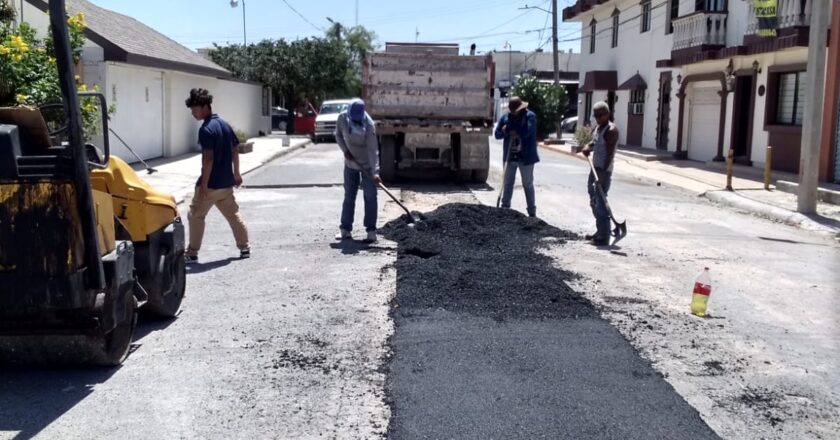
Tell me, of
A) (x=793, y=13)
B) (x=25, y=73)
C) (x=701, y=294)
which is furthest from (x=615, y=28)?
(x=701, y=294)

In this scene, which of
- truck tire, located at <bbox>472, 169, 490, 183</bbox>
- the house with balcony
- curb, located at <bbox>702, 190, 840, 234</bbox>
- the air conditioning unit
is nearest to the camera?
curb, located at <bbox>702, 190, 840, 234</bbox>

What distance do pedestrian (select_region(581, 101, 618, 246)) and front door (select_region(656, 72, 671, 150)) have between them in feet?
67.6

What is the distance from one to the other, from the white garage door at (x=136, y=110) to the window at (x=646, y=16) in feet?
59.1

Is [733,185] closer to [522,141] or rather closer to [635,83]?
[522,141]

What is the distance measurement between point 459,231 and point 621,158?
19727 millimetres

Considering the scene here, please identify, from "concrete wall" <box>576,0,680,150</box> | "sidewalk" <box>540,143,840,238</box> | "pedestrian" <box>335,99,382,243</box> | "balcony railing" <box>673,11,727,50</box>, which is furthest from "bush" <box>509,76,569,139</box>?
"pedestrian" <box>335,99,382,243</box>

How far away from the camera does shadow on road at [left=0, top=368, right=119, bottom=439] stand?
4598mm

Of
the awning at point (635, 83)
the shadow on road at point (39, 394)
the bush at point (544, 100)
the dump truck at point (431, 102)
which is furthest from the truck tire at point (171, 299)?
the bush at point (544, 100)

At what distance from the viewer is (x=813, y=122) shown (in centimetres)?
1403

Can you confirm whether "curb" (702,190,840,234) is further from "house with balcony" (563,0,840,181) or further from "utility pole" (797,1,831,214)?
"house with balcony" (563,0,840,181)

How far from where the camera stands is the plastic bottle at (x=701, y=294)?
6863mm

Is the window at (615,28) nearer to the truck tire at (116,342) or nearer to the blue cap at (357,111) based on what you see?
the blue cap at (357,111)

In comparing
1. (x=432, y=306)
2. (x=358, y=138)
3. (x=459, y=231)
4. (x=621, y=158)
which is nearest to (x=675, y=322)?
(x=432, y=306)

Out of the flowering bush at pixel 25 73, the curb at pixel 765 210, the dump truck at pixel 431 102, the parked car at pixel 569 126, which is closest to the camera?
the flowering bush at pixel 25 73
